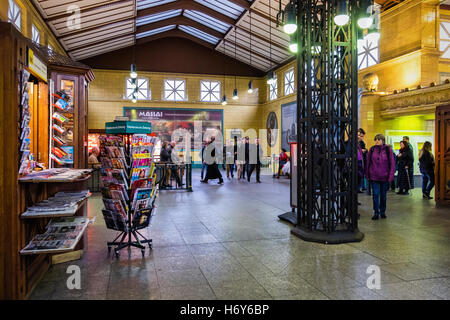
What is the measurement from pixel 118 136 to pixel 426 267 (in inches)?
145

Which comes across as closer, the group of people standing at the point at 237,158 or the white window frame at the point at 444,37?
the group of people standing at the point at 237,158

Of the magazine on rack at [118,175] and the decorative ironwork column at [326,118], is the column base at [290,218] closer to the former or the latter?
the decorative ironwork column at [326,118]

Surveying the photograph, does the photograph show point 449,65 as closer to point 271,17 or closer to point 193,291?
point 271,17

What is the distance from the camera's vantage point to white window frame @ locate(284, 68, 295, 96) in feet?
58.4

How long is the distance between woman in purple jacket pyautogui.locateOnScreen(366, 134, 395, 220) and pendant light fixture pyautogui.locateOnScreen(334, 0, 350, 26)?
8.15ft

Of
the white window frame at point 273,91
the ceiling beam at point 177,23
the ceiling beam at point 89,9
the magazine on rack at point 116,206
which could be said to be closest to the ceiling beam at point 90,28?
the ceiling beam at point 89,9

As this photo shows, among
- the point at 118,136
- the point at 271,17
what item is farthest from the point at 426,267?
the point at 271,17

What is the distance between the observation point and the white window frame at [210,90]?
2030 centimetres

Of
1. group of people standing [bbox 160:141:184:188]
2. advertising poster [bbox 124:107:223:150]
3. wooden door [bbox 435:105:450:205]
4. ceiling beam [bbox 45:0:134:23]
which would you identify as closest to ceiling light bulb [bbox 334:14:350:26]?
wooden door [bbox 435:105:450:205]

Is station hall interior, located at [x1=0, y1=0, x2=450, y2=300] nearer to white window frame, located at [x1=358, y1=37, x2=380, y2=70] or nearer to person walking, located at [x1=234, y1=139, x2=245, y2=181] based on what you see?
white window frame, located at [x1=358, y1=37, x2=380, y2=70]

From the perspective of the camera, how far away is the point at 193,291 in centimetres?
296

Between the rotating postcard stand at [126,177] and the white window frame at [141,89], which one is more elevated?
the white window frame at [141,89]

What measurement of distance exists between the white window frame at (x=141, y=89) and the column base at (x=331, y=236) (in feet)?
53.6

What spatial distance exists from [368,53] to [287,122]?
227 inches
